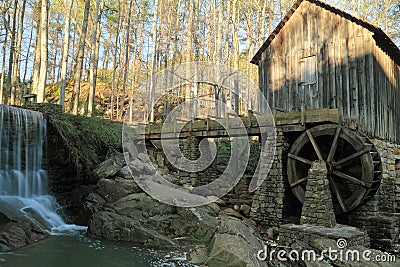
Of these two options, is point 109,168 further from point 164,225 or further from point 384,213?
point 384,213

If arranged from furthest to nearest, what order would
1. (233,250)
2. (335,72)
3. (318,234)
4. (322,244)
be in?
(335,72) < (318,234) < (322,244) < (233,250)

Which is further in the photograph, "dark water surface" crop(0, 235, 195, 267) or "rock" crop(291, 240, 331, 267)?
"rock" crop(291, 240, 331, 267)

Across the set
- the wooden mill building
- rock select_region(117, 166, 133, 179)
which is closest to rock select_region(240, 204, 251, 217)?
the wooden mill building

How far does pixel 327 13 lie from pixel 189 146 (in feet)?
24.2

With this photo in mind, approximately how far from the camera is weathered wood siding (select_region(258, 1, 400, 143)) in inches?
446

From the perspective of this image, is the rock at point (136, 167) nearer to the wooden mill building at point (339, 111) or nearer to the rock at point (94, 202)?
the rock at point (94, 202)

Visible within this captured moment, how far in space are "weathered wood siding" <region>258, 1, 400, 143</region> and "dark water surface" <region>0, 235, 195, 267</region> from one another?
22.4ft

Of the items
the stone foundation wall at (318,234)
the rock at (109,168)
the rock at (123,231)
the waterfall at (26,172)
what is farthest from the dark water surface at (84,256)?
the rock at (109,168)

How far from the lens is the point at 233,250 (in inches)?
241

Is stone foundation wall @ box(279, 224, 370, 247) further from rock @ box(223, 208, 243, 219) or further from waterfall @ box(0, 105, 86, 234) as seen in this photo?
waterfall @ box(0, 105, 86, 234)

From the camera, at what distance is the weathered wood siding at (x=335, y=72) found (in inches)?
446

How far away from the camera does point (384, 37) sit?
37.3 feet

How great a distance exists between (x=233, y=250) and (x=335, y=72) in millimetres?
8523

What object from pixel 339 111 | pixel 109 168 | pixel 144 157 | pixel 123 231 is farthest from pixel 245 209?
pixel 144 157
